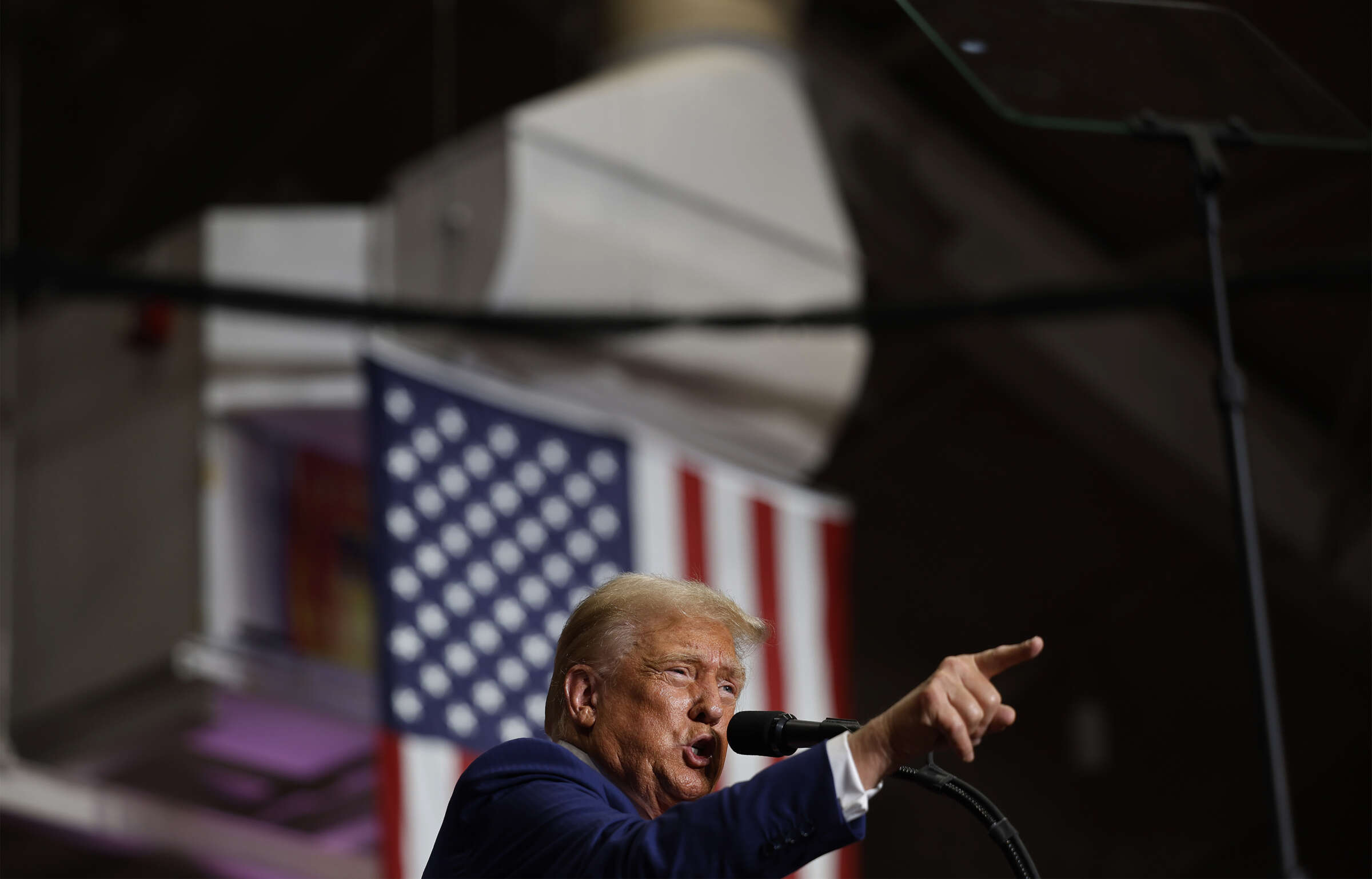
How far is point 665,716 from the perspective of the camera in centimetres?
167

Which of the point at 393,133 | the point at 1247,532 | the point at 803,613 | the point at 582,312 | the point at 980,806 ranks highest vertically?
the point at 393,133

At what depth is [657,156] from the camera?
6.19 meters

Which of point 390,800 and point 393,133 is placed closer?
point 390,800

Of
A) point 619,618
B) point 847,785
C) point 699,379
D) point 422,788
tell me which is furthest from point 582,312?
point 847,785

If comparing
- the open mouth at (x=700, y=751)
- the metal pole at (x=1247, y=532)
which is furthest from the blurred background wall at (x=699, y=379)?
the open mouth at (x=700, y=751)

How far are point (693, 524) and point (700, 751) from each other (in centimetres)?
380

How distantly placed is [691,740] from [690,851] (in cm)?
34

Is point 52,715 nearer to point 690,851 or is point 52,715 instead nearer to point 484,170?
point 484,170

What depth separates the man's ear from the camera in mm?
1706

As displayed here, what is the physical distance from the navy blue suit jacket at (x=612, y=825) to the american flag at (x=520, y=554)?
3.18m

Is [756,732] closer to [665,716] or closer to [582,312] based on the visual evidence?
[665,716]

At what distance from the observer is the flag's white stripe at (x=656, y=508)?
17.7 feet

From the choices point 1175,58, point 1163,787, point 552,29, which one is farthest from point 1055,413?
point 1175,58

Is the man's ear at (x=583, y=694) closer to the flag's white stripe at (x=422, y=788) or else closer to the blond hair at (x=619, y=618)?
the blond hair at (x=619, y=618)
